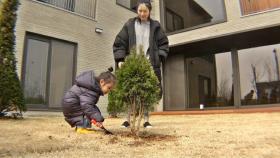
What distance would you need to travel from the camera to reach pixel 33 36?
9406mm

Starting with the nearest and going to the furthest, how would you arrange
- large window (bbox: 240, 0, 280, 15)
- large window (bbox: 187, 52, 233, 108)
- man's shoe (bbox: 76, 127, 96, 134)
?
man's shoe (bbox: 76, 127, 96, 134)
large window (bbox: 240, 0, 280, 15)
large window (bbox: 187, 52, 233, 108)

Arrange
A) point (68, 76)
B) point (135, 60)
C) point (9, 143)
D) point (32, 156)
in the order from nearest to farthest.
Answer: point (32, 156)
point (9, 143)
point (135, 60)
point (68, 76)

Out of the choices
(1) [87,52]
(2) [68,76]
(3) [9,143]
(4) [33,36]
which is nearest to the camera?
(3) [9,143]

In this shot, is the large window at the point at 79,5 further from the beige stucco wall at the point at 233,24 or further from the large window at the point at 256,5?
the large window at the point at 256,5

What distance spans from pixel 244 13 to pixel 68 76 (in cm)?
629

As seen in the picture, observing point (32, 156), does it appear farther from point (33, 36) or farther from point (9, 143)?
point (33, 36)

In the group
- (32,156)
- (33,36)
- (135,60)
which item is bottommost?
(32,156)

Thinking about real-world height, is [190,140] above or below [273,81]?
below

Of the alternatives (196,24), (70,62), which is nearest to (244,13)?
(196,24)

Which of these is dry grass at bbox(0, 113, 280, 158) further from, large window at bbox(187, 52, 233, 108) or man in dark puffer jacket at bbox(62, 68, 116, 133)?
large window at bbox(187, 52, 233, 108)

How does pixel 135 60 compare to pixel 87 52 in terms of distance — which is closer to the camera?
pixel 135 60

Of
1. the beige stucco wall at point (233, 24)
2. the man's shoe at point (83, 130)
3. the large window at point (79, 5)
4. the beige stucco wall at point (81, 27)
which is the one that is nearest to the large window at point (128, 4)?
the beige stucco wall at point (81, 27)

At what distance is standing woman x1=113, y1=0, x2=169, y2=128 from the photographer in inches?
175

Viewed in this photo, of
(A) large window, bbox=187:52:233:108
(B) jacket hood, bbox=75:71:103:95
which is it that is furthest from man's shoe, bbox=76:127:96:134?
(A) large window, bbox=187:52:233:108
